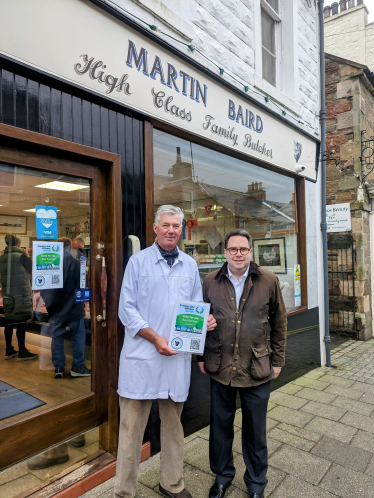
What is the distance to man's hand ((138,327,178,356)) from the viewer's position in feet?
7.42

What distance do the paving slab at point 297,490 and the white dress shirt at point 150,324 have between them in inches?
42.6

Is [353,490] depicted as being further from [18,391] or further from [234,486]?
[18,391]

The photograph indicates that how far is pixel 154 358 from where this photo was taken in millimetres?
2350

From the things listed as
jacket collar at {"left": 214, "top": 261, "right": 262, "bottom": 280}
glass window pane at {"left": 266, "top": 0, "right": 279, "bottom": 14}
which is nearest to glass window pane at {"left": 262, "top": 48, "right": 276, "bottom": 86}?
glass window pane at {"left": 266, "top": 0, "right": 279, "bottom": 14}

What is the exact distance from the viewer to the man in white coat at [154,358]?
2.32m

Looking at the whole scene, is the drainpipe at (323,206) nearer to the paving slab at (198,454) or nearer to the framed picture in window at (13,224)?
the paving slab at (198,454)

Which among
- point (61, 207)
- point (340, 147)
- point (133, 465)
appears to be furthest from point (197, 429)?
point (340, 147)

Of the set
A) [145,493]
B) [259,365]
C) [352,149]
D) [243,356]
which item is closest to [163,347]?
[243,356]

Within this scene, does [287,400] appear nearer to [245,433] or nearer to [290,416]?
[290,416]

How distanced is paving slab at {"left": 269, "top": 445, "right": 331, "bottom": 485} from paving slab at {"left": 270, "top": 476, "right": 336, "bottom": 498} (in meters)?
0.07

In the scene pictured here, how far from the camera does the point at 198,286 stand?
2605mm

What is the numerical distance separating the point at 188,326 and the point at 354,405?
315cm

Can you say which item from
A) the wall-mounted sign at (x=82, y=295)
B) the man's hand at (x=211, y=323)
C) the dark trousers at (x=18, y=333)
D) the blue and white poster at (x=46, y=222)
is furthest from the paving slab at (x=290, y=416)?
the blue and white poster at (x=46, y=222)

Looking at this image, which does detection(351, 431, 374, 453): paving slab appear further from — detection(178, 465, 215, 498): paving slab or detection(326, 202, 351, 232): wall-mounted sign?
detection(326, 202, 351, 232): wall-mounted sign
